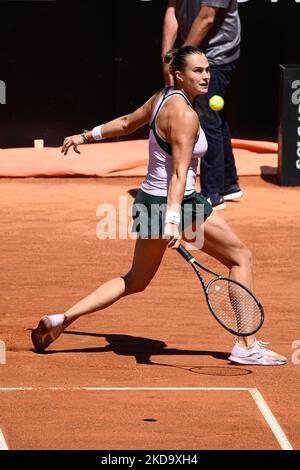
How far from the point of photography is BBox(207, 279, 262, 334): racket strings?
8.04m

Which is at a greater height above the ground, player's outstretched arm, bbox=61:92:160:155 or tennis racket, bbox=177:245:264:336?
player's outstretched arm, bbox=61:92:160:155

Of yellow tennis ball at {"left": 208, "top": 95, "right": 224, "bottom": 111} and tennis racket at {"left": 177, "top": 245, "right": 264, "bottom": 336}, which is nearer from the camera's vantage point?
tennis racket at {"left": 177, "top": 245, "right": 264, "bottom": 336}

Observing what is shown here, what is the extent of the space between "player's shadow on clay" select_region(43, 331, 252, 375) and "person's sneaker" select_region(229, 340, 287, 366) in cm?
6

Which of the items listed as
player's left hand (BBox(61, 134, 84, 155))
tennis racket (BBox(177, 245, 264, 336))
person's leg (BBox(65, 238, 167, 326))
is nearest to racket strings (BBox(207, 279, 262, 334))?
tennis racket (BBox(177, 245, 264, 336))

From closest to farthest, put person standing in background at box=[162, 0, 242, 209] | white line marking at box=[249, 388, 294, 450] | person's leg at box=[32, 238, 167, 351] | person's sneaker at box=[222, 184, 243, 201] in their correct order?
1. white line marking at box=[249, 388, 294, 450]
2. person's leg at box=[32, 238, 167, 351]
3. person standing in background at box=[162, 0, 242, 209]
4. person's sneaker at box=[222, 184, 243, 201]

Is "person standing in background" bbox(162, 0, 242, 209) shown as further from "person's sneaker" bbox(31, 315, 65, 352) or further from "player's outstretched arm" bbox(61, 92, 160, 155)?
"person's sneaker" bbox(31, 315, 65, 352)

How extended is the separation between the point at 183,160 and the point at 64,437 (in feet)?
5.76

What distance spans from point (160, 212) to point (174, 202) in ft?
1.04

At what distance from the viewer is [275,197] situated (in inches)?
542

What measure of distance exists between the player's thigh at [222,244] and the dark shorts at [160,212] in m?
0.07

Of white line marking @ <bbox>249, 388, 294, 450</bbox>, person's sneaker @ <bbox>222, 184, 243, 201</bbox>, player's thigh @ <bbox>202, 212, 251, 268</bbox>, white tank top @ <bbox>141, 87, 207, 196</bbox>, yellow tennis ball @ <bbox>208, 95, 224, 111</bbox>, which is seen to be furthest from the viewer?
person's sneaker @ <bbox>222, 184, 243, 201</bbox>

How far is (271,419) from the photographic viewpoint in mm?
7238

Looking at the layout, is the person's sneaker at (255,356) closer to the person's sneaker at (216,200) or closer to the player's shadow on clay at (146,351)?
the player's shadow on clay at (146,351)

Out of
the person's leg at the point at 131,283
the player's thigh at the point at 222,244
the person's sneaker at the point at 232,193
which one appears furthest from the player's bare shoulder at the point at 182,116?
the person's sneaker at the point at 232,193
